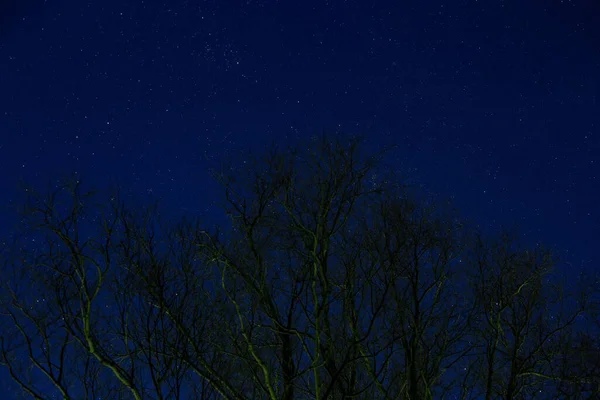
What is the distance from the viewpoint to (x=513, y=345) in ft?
47.0

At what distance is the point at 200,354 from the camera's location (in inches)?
432

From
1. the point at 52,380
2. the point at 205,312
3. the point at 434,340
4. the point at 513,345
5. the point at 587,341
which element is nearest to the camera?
the point at 52,380

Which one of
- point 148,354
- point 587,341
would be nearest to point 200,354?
point 148,354

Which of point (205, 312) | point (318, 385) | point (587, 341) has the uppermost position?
point (587, 341)

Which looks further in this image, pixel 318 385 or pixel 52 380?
pixel 52 380

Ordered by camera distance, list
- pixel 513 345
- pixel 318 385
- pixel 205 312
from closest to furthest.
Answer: pixel 318 385 < pixel 205 312 < pixel 513 345

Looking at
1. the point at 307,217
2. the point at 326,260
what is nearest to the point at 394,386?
the point at 326,260

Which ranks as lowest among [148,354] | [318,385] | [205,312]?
[318,385]

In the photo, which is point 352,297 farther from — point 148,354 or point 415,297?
point 148,354

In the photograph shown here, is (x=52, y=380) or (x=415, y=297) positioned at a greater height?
(x=415, y=297)

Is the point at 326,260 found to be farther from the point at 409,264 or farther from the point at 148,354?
the point at 148,354

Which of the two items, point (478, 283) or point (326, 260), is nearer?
point (326, 260)

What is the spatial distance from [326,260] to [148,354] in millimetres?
3749

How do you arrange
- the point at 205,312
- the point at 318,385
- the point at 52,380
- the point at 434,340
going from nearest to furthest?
the point at 318,385, the point at 52,380, the point at 205,312, the point at 434,340
